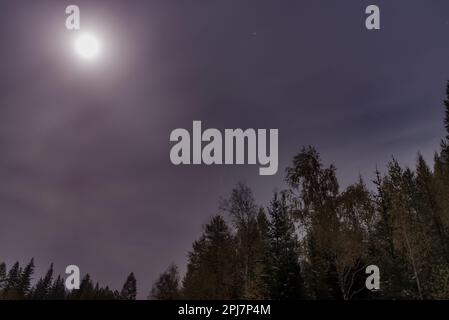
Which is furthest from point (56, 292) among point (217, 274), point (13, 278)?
point (217, 274)

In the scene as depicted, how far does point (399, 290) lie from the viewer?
23719 mm

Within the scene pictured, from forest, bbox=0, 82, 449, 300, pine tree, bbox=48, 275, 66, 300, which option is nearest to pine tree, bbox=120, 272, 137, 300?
pine tree, bbox=48, 275, 66, 300

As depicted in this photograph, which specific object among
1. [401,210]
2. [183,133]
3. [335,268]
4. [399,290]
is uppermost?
[183,133]

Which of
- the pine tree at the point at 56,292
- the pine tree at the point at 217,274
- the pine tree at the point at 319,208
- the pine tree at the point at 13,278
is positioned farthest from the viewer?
the pine tree at the point at 56,292

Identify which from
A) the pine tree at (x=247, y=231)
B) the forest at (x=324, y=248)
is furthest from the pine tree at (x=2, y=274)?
the pine tree at (x=247, y=231)

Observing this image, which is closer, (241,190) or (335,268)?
(335,268)

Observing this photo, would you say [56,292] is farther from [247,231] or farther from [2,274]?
[247,231]

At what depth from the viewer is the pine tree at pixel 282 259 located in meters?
23.0

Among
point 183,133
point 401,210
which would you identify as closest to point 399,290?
point 401,210

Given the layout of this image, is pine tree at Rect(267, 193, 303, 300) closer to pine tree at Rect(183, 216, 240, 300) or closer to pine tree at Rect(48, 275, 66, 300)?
pine tree at Rect(183, 216, 240, 300)

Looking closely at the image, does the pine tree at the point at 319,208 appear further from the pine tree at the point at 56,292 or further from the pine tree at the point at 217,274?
the pine tree at the point at 56,292
